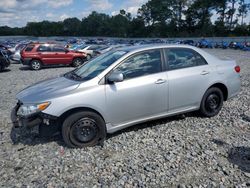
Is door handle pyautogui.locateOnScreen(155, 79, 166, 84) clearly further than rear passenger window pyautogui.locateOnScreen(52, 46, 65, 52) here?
No

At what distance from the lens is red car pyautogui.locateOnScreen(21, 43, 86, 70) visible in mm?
14773

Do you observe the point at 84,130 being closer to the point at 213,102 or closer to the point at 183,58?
the point at 183,58

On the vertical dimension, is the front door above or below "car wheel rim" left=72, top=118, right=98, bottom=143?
above

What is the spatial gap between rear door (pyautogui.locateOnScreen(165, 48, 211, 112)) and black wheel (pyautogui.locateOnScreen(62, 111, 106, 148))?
1.46m

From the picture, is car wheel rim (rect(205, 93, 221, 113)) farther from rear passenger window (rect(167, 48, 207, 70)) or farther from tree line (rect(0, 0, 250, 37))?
tree line (rect(0, 0, 250, 37))

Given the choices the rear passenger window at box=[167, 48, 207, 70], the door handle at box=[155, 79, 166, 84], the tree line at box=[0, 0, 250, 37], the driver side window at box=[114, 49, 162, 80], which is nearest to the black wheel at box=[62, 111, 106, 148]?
the driver side window at box=[114, 49, 162, 80]

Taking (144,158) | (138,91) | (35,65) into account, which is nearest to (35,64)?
(35,65)

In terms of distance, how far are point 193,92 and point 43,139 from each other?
301cm

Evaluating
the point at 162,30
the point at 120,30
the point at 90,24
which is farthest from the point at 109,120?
the point at 90,24

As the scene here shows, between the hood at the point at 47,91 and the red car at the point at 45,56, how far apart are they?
37.3 ft

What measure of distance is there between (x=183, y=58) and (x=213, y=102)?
123 centimetres

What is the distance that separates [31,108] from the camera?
3744 mm

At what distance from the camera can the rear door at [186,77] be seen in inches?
178

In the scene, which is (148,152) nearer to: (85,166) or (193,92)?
(85,166)
